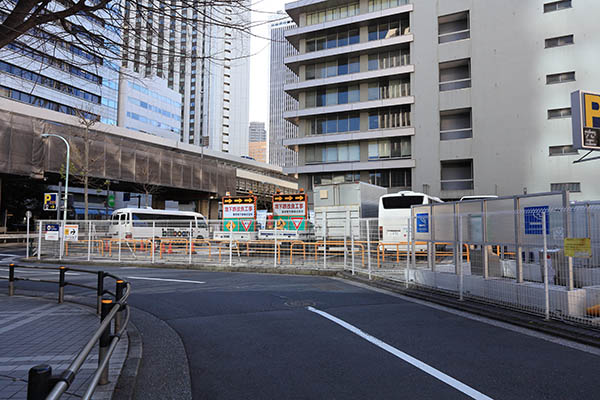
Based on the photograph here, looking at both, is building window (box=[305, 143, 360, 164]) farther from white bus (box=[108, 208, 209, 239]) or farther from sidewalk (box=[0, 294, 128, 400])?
sidewalk (box=[0, 294, 128, 400])

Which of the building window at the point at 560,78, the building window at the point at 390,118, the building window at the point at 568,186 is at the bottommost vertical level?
the building window at the point at 568,186

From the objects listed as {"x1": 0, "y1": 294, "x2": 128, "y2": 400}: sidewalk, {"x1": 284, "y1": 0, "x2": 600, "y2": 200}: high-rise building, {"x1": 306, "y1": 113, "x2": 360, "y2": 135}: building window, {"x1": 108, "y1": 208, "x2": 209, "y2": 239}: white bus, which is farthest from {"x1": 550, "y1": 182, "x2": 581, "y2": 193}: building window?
{"x1": 0, "y1": 294, "x2": 128, "y2": 400}: sidewalk

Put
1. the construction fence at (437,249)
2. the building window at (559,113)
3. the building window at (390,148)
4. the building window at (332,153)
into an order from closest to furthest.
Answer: the construction fence at (437,249) → the building window at (559,113) → the building window at (390,148) → the building window at (332,153)

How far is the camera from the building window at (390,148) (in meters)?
35.8

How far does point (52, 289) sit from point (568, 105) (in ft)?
108

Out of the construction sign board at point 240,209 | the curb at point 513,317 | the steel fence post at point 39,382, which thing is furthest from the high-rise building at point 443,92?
the steel fence post at point 39,382

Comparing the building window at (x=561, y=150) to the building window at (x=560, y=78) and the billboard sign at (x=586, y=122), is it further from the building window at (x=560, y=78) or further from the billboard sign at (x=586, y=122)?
the billboard sign at (x=586, y=122)

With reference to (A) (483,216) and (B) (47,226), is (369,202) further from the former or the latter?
(B) (47,226)

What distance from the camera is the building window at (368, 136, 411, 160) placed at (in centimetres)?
3584

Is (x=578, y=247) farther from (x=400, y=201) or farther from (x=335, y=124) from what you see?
(x=335, y=124)

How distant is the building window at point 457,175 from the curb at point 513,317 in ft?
82.9

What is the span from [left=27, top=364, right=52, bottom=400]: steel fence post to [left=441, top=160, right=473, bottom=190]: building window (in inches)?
1352

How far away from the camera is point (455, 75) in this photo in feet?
112

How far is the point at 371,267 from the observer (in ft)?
42.7
